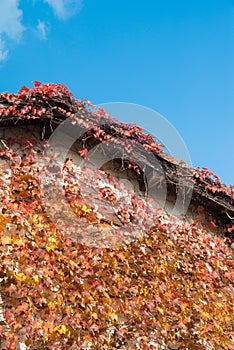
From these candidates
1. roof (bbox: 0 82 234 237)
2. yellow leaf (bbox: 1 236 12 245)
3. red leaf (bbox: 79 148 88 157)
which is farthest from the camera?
red leaf (bbox: 79 148 88 157)

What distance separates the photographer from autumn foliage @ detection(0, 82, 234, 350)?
3879 millimetres

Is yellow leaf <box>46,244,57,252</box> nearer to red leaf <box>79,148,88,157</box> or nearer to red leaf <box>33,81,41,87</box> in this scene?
red leaf <box>79,148,88,157</box>

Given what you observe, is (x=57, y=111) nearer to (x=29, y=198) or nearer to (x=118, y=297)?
(x=29, y=198)

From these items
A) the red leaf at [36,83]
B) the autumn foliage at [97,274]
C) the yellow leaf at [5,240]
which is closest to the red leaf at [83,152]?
the autumn foliage at [97,274]

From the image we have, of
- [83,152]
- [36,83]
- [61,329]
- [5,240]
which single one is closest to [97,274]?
[61,329]

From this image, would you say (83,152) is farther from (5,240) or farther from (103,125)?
(5,240)

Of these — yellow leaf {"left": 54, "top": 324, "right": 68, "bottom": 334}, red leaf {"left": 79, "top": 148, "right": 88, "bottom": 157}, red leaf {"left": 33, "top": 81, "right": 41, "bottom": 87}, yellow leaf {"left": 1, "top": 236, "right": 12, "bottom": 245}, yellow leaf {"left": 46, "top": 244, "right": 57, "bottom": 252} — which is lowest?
yellow leaf {"left": 54, "top": 324, "right": 68, "bottom": 334}

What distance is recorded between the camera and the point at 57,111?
5.05 m

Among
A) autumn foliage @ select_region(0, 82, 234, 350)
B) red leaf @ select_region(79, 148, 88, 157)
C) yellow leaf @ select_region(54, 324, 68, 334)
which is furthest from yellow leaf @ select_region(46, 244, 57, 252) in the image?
red leaf @ select_region(79, 148, 88, 157)

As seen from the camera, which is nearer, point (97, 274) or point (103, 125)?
point (97, 274)

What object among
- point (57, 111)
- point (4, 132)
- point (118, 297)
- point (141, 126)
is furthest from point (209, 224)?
point (4, 132)

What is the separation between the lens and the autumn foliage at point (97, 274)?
388 cm

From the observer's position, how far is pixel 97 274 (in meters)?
4.48

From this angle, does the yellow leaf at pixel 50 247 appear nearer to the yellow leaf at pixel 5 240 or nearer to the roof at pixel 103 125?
the yellow leaf at pixel 5 240
